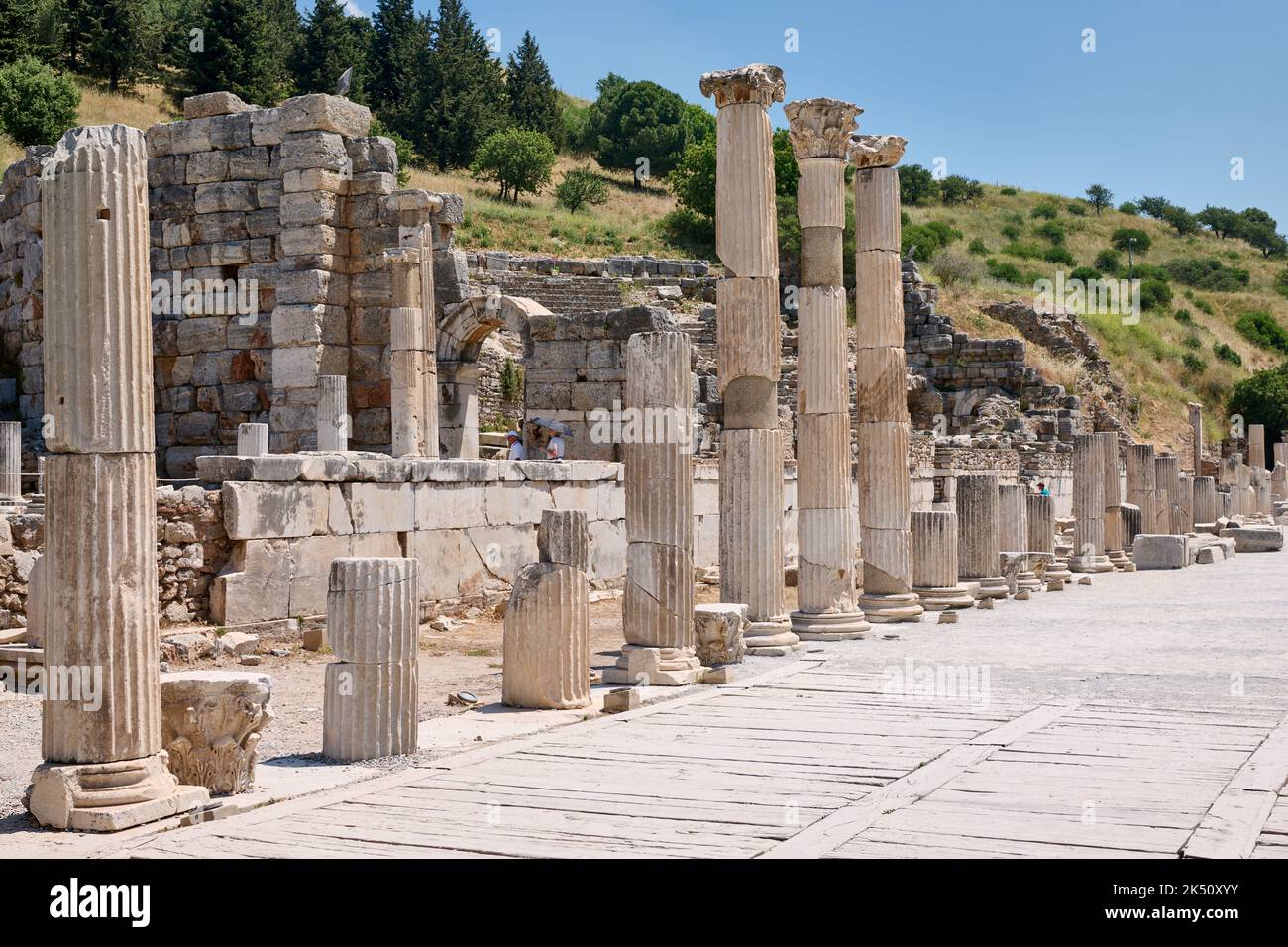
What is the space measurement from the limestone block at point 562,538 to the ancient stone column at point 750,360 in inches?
130

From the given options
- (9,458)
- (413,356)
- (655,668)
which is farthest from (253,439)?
(655,668)

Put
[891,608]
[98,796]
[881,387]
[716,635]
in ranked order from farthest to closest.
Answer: [881,387], [891,608], [716,635], [98,796]

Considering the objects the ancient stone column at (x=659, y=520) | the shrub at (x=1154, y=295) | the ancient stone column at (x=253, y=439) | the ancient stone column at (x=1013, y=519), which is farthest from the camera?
the shrub at (x=1154, y=295)

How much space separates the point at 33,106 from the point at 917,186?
56130mm

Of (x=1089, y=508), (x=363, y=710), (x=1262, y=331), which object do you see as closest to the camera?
(x=363, y=710)

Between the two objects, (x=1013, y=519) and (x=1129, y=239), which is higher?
(x=1129, y=239)

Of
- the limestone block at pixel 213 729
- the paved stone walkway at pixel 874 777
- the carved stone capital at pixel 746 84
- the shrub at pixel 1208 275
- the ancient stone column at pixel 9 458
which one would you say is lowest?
the paved stone walkway at pixel 874 777

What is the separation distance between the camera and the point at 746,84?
12711 mm

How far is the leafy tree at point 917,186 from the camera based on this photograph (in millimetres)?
84131

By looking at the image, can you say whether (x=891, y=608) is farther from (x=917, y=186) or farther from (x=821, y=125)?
(x=917, y=186)

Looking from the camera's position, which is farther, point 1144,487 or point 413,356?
point 1144,487

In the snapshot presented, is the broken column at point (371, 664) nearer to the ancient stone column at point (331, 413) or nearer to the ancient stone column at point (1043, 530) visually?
the ancient stone column at point (331, 413)

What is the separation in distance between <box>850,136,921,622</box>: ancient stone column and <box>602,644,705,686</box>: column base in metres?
4.72

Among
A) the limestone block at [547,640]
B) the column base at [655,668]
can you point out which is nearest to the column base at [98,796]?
the limestone block at [547,640]
